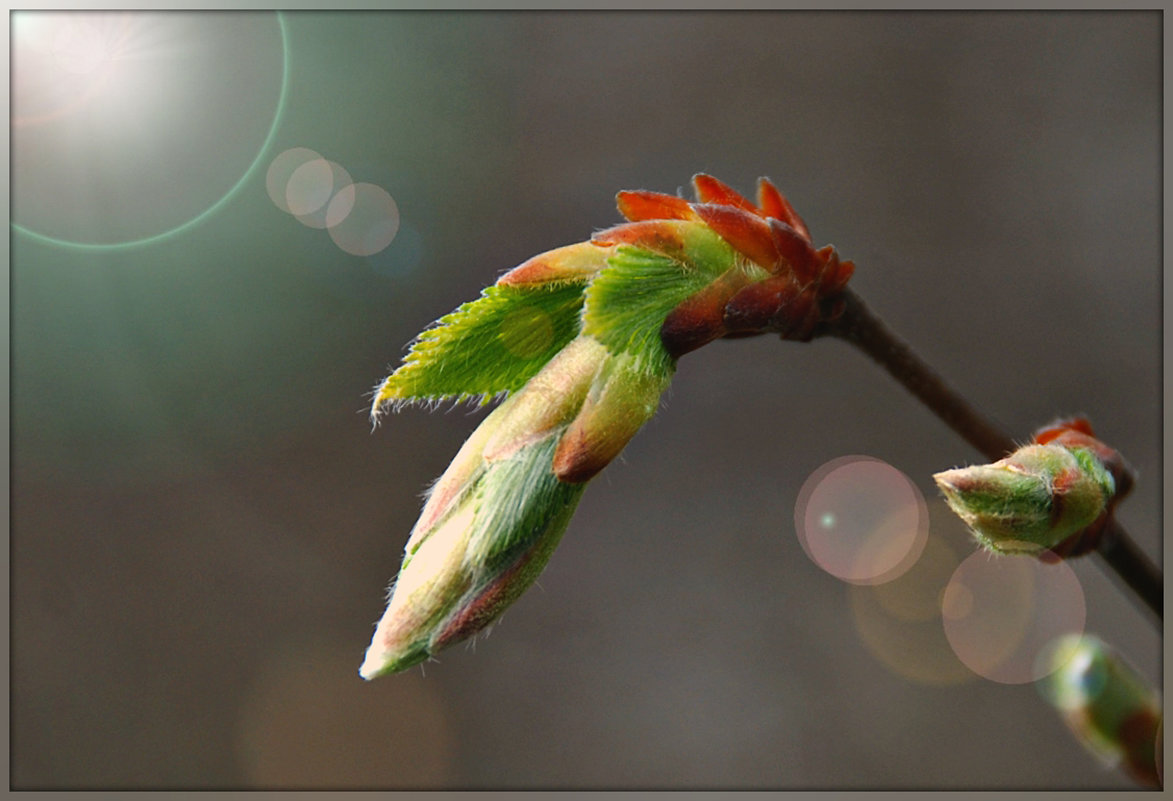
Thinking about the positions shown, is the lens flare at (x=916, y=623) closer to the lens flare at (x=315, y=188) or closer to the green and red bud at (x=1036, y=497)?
the lens flare at (x=315, y=188)

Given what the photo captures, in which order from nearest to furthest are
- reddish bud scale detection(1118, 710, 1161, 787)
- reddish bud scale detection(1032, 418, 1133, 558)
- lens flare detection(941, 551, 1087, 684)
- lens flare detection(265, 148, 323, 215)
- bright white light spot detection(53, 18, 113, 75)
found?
reddish bud scale detection(1032, 418, 1133, 558)
reddish bud scale detection(1118, 710, 1161, 787)
bright white light spot detection(53, 18, 113, 75)
lens flare detection(941, 551, 1087, 684)
lens flare detection(265, 148, 323, 215)

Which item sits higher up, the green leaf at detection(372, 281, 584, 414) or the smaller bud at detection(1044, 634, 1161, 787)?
the green leaf at detection(372, 281, 584, 414)

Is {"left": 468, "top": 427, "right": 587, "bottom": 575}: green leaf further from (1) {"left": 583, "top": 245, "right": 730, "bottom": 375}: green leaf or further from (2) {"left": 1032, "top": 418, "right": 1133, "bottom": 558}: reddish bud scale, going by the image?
(2) {"left": 1032, "top": 418, "right": 1133, "bottom": 558}: reddish bud scale

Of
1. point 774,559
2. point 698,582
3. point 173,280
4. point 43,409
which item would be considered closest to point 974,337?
point 774,559

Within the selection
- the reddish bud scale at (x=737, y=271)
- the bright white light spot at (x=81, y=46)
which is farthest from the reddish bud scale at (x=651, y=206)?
the bright white light spot at (x=81, y=46)

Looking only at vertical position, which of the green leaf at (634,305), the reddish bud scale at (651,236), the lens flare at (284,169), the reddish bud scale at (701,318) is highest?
the lens flare at (284,169)

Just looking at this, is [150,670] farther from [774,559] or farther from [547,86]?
[547,86]

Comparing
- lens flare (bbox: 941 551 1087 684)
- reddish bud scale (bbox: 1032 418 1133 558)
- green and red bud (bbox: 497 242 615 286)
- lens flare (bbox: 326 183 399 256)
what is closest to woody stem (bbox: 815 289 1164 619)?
reddish bud scale (bbox: 1032 418 1133 558)
